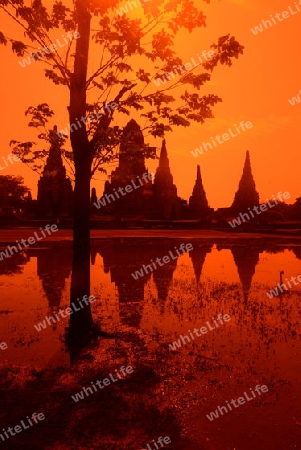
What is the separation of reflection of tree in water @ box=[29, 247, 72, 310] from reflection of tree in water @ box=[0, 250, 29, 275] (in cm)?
74

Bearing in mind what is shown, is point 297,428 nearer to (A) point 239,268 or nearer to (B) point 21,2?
(B) point 21,2

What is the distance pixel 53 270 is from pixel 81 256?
9.18 meters

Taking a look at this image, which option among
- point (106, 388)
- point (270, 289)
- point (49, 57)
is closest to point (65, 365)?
point (106, 388)

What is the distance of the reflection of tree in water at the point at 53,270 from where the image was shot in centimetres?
1123

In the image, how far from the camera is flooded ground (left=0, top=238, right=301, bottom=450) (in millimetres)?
4141

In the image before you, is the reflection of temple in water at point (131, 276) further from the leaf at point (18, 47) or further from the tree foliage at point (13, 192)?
the tree foliage at point (13, 192)

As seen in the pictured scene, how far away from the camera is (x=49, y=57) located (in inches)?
287

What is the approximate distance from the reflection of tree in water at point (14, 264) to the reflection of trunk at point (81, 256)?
882 cm
